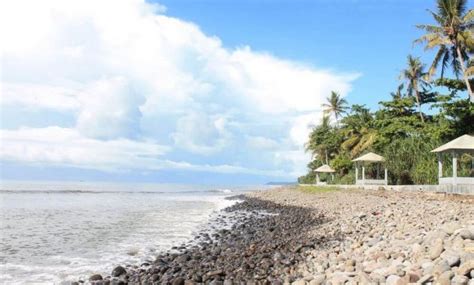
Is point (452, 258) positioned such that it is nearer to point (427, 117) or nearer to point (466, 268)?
point (466, 268)

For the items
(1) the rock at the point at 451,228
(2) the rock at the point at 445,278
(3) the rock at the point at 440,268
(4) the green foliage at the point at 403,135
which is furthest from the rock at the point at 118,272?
(4) the green foliage at the point at 403,135

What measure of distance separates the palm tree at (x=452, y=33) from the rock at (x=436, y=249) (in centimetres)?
2321

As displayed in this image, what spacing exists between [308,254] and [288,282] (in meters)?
2.26

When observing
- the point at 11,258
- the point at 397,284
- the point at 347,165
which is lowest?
the point at 11,258

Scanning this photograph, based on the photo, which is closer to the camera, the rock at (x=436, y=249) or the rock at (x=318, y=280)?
the rock at (x=436, y=249)

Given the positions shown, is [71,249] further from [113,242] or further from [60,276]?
[60,276]

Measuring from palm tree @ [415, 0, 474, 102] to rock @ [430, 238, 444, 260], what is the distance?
23211mm

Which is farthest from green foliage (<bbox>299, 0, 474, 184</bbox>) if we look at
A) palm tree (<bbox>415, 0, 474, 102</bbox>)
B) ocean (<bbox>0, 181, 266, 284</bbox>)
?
ocean (<bbox>0, 181, 266, 284</bbox>)

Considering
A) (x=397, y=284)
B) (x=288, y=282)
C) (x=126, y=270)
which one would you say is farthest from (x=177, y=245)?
(x=397, y=284)

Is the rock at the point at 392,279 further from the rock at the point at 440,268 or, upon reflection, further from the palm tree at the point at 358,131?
the palm tree at the point at 358,131

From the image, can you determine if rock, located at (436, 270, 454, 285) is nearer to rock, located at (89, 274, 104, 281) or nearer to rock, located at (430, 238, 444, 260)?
rock, located at (430, 238, 444, 260)

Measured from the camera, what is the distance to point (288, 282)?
776 centimetres

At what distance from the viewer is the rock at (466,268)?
5945 mm

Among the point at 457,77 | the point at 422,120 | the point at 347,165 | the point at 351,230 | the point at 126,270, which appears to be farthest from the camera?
the point at 347,165
